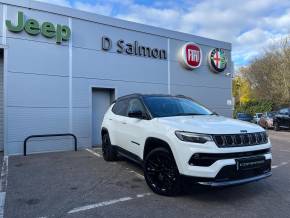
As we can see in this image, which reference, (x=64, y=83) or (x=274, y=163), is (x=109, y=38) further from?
(x=274, y=163)

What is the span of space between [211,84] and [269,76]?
25058 mm

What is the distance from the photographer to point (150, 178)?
5.57 metres

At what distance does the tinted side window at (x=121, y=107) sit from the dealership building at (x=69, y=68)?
145 inches

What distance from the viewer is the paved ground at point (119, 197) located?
4.63 metres

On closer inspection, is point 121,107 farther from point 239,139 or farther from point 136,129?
point 239,139

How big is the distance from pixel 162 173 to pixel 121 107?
2.83 m

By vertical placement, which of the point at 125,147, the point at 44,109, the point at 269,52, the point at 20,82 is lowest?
the point at 125,147

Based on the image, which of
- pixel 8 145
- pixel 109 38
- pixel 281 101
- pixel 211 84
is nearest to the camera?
pixel 8 145

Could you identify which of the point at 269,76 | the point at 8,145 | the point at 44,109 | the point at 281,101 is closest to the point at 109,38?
the point at 44,109

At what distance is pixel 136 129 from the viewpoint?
6281 mm

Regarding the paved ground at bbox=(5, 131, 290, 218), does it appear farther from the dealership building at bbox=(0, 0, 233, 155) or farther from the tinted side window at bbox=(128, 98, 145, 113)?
the dealership building at bbox=(0, 0, 233, 155)

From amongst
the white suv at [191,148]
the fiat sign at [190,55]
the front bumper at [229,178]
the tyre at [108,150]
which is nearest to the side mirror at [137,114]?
the white suv at [191,148]

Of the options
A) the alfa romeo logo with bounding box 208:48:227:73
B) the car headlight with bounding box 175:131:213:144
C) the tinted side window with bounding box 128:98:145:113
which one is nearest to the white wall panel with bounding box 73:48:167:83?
the alfa romeo logo with bounding box 208:48:227:73

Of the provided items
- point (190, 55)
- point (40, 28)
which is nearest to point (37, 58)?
point (40, 28)
